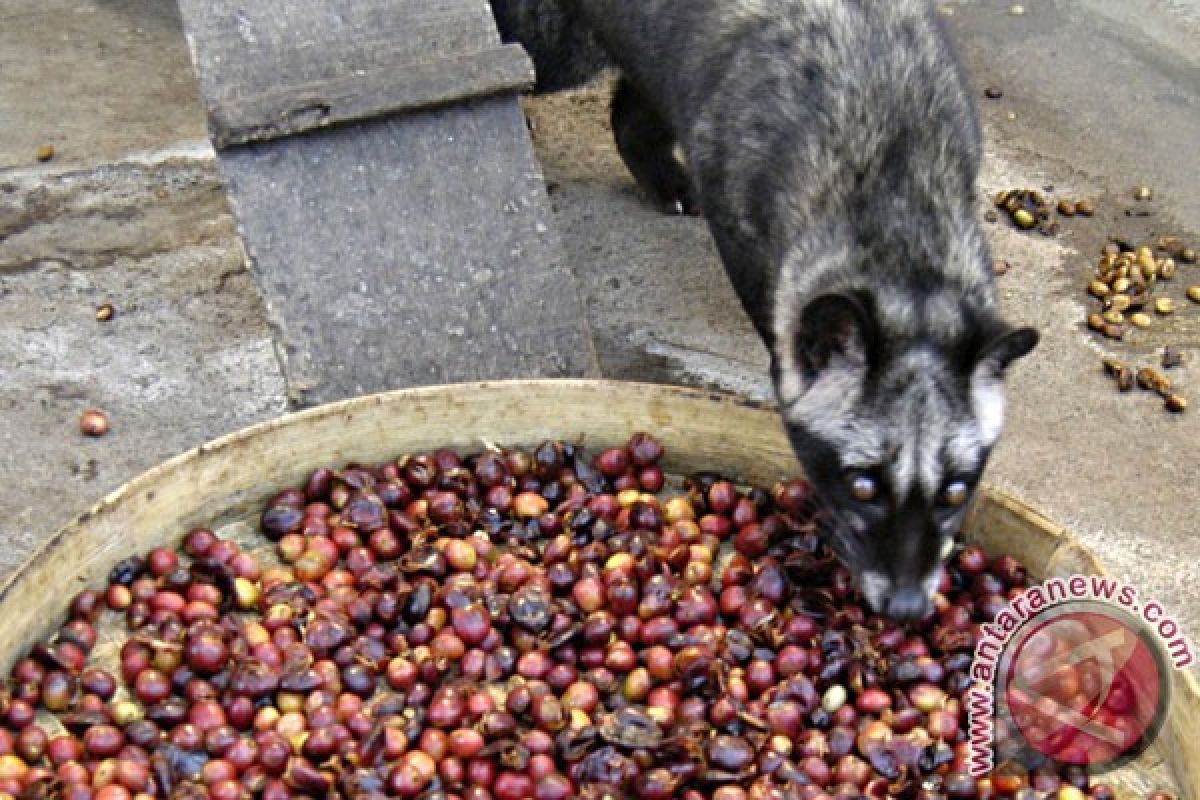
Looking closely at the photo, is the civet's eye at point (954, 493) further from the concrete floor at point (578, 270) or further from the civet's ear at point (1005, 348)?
the concrete floor at point (578, 270)

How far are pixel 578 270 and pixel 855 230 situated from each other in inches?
66.1

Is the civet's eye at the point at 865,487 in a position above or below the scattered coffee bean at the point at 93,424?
above

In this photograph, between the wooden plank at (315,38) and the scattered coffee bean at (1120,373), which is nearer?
the wooden plank at (315,38)

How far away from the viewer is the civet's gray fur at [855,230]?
3.34m

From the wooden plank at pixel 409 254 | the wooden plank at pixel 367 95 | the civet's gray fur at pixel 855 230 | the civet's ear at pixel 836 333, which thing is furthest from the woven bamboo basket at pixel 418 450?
the wooden plank at pixel 367 95

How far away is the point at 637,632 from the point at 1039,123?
3908 mm

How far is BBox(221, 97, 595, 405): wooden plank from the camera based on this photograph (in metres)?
4.32

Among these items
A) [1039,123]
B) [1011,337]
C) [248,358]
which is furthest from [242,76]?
[1039,123]

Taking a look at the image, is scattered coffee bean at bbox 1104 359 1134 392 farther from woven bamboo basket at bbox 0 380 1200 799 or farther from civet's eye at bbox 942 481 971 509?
civet's eye at bbox 942 481 971 509

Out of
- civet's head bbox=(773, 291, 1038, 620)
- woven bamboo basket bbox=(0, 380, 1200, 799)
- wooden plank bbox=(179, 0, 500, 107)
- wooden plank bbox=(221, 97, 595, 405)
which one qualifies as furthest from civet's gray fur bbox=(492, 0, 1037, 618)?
wooden plank bbox=(179, 0, 500, 107)

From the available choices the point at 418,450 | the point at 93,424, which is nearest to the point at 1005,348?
the point at 418,450

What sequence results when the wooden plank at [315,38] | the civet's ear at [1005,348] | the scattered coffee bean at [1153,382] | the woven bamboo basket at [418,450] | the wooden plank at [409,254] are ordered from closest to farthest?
the civet's ear at [1005,348], the woven bamboo basket at [418,450], the wooden plank at [409,254], the wooden plank at [315,38], the scattered coffee bean at [1153,382]

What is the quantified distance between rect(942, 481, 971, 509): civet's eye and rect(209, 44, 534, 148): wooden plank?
1.97m

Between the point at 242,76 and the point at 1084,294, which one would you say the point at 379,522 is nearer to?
the point at 242,76
